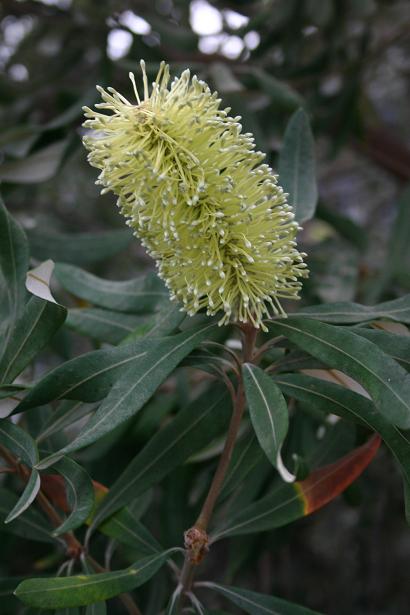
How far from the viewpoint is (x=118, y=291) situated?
1392mm

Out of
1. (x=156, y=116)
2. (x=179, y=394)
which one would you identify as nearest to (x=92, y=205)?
(x=179, y=394)

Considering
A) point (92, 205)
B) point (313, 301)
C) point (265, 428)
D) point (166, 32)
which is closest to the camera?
point (265, 428)

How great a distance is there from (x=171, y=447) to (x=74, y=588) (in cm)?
30

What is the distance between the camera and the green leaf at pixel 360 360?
0.99 metres

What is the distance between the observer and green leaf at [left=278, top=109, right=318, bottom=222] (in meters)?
1.39

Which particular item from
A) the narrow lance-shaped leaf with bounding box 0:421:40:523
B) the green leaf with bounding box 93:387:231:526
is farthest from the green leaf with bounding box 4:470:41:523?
the green leaf with bounding box 93:387:231:526

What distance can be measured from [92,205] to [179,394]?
5.69 feet

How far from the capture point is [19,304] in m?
1.23

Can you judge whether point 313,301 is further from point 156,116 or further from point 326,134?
point 156,116

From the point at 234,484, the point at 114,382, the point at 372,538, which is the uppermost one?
the point at 114,382

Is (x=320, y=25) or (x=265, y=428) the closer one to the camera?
(x=265, y=428)

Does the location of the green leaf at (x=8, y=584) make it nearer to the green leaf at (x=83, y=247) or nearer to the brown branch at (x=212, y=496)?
the brown branch at (x=212, y=496)

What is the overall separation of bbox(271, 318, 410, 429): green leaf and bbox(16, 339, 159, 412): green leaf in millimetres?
222

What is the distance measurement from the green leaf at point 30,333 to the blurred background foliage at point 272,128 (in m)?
0.61
